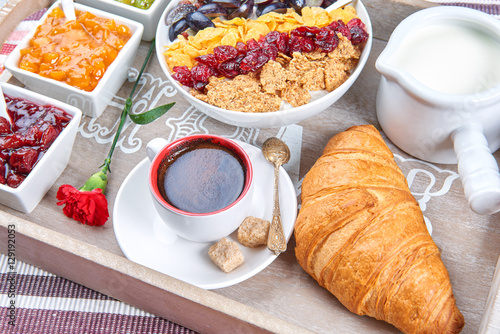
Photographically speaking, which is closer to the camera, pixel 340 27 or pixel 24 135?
pixel 24 135

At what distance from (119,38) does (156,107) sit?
283 millimetres

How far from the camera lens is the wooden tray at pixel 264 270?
46.7 inches

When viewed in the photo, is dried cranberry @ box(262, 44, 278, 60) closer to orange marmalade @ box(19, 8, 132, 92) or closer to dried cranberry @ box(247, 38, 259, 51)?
dried cranberry @ box(247, 38, 259, 51)

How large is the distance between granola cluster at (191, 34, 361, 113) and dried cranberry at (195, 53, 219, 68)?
0.17 ft

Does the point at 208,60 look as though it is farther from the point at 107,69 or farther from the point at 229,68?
the point at 107,69

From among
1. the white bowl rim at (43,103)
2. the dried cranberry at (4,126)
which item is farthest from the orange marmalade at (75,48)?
the dried cranberry at (4,126)

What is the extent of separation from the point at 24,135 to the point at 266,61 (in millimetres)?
767

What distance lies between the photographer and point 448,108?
1311 millimetres

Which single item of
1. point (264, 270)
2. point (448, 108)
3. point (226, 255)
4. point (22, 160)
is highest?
point (448, 108)

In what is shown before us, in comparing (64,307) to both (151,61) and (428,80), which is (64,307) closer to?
(151,61)

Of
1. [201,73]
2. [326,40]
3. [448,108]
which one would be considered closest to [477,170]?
[448,108]

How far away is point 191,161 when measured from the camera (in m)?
1.28

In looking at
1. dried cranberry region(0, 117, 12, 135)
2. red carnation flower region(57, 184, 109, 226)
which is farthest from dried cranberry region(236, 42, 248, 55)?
dried cranberry region(0, 117, 12, 135)

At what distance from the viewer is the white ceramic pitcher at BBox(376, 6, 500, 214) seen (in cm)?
126
